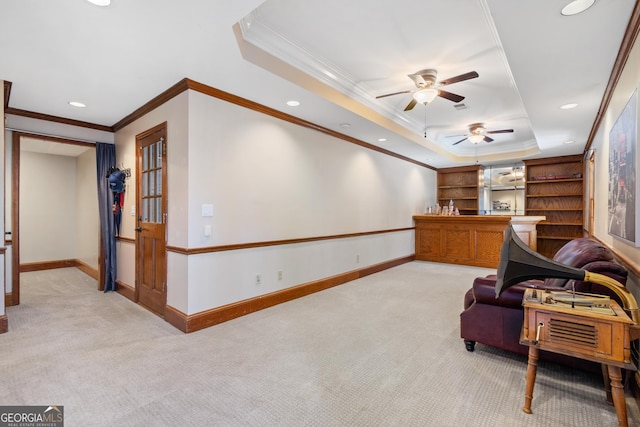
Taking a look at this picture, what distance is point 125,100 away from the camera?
11.4 ft

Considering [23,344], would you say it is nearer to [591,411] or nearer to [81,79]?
[81,79]

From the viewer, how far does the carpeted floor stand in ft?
5.91

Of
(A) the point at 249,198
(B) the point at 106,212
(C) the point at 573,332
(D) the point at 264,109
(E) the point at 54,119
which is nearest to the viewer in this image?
(C) the point at 573,332

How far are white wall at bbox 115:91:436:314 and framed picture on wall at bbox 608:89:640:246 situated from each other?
314 centimetres

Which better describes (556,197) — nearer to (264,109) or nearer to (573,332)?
(573,332)

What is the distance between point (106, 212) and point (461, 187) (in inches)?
303

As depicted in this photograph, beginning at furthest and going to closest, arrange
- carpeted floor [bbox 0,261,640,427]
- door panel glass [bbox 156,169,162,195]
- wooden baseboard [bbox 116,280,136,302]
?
wooden baseboard [bbox 116,280,136,302], door panel glass [bbox 156,169,162,195], carpeted floor [bbox 0,261,640,427]

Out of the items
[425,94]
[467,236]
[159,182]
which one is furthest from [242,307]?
[467,236]

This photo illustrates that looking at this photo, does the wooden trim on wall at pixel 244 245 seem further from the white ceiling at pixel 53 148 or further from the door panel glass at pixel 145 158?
the white ceiling at pixel 53 148

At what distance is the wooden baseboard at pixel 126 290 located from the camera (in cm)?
401

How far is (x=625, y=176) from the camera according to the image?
226cm

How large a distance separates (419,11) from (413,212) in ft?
17.1

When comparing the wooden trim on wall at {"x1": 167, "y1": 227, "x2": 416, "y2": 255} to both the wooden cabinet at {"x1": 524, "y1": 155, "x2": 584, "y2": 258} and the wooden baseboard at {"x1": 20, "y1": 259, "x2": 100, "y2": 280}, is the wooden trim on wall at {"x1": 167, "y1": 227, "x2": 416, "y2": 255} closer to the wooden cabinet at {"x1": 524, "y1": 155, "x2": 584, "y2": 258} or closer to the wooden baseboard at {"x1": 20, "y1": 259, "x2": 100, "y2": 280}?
the wooden baseboard at {"x1": 20, "y1": 259, "x2": 100, "y2": 280}


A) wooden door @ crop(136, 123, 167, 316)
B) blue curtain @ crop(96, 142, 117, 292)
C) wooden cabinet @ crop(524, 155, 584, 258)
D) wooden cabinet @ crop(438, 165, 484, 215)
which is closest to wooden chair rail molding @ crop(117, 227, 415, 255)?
blue curtain @ crop(96, 142, 117, 292)
